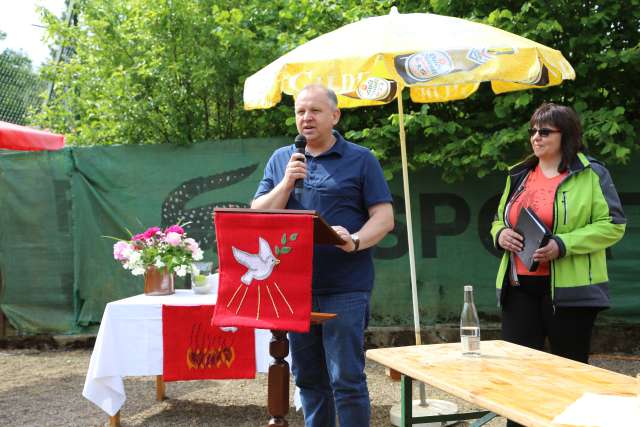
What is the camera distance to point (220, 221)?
8.33 feet

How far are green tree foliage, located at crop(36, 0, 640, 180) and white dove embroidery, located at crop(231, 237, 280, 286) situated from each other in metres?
3.58

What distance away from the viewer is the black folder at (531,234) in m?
3.17

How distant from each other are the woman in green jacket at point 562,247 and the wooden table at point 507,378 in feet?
1.48

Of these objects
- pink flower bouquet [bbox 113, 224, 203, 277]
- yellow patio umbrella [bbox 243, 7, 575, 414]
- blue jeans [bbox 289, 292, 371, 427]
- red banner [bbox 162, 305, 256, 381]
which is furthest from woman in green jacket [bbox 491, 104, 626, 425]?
pink flower bouquet [bbox 113, 224, 203, 277]

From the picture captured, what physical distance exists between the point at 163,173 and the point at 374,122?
6.81 feet

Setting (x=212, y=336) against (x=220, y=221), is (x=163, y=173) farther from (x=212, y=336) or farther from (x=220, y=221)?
(x=220, y=221)

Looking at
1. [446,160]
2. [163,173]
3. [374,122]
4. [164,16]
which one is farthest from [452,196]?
[164,16]

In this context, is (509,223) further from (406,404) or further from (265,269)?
(265,269)

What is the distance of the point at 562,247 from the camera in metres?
3.13

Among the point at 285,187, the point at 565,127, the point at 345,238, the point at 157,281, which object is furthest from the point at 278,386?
the point at 157,281

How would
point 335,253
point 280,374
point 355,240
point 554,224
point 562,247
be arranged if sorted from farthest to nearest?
point 554,224 → point 562,247 → point 335,253 → point 355,240 → point 280,374

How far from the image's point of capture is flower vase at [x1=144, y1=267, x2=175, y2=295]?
475 cm

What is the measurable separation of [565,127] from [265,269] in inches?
64.4

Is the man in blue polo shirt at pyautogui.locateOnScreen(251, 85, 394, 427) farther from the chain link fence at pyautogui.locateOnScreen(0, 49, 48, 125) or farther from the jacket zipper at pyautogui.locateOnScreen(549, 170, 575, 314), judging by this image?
the chain link fence at pyautogui.locateOnScreen(0, 49, 48, 125)
